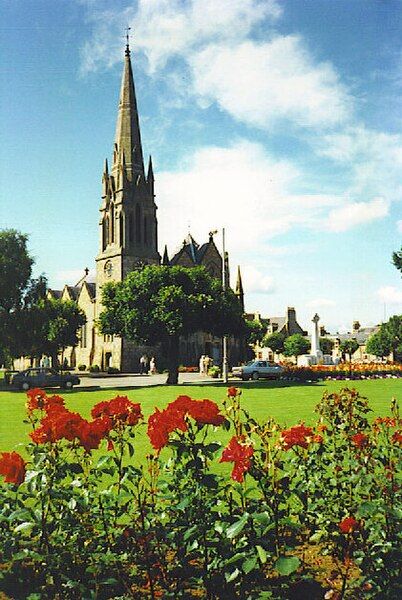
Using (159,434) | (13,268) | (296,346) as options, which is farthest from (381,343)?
(159,434)

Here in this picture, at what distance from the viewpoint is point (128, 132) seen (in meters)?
68.2

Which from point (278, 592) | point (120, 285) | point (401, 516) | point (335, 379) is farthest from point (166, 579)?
point (120, 285)

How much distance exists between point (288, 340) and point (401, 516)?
96921 mm

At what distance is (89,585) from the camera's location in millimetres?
4539

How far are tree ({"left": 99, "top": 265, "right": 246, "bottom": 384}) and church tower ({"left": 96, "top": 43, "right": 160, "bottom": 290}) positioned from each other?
87.2 feet

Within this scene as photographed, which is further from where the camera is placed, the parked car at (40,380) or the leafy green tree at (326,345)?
the leafy green tree at (326,345)

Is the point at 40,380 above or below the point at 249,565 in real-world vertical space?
above

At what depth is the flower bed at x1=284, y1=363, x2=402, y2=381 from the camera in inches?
1425

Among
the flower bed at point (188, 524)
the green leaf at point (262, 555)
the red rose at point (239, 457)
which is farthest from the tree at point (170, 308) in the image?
the green leaf at point (262, 555)

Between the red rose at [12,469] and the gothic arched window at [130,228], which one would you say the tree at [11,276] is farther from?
the red rose at [12,469]

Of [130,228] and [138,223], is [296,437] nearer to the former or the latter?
[130,228]

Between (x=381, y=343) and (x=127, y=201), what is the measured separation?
54.1m

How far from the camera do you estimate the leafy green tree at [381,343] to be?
96.1m

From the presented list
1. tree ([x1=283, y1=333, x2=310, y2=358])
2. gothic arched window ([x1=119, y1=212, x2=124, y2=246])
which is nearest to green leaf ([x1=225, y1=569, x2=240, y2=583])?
gothic arched window ([x1=119, y1=212, x2=124, y2=246])
